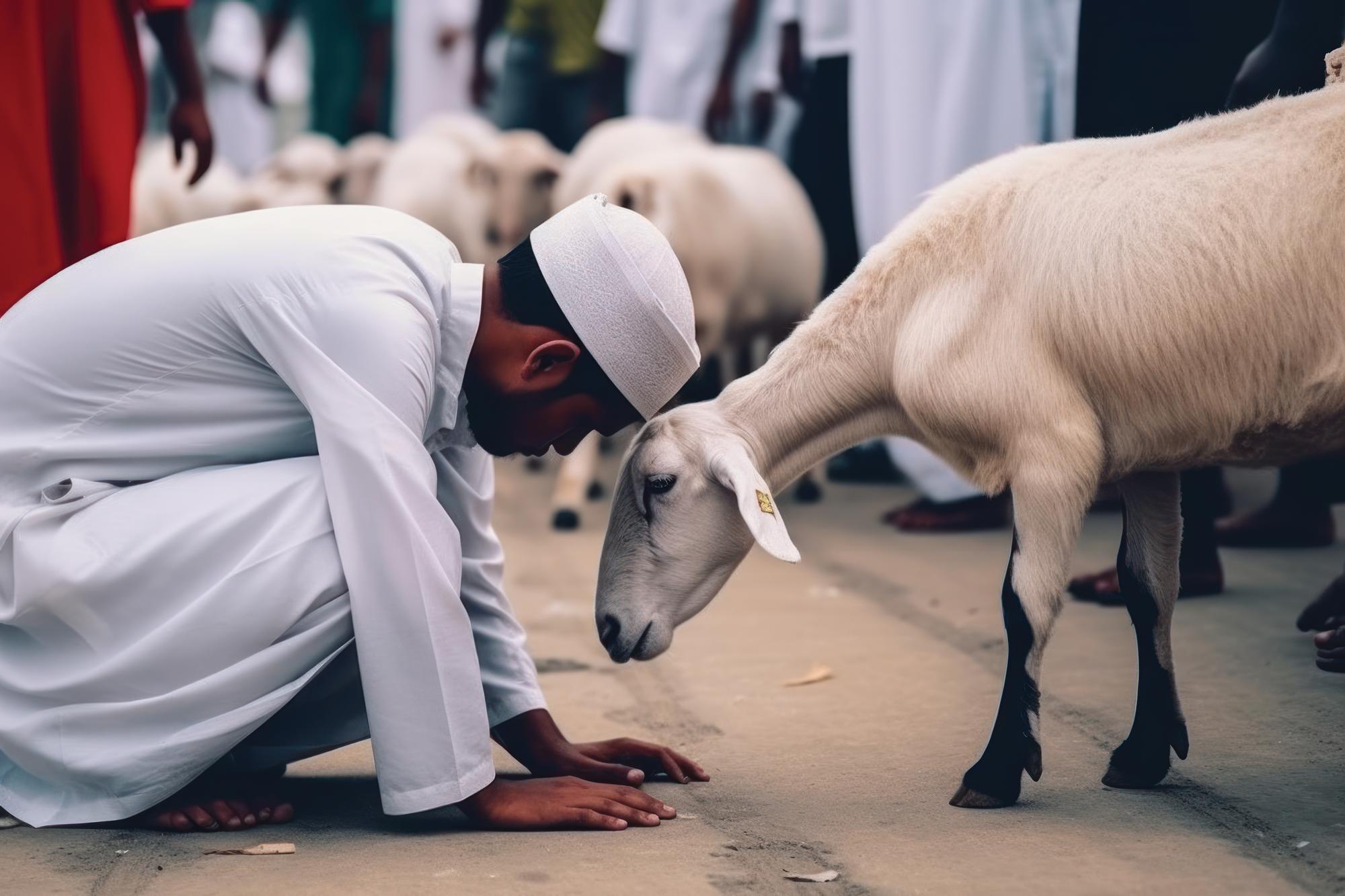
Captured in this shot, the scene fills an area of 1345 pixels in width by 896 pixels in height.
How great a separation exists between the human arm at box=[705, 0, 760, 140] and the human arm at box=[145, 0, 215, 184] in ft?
11.0

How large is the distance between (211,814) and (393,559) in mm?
517

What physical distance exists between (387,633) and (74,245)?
5.75 feet

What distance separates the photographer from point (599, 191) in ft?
20.5

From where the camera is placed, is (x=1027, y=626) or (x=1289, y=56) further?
(x=1289, y=56)

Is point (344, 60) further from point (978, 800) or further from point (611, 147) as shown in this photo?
point (978, 800)

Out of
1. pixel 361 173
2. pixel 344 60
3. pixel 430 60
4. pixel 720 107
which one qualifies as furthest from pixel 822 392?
pixel 344 60

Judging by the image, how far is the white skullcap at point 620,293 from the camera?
2.74 metres

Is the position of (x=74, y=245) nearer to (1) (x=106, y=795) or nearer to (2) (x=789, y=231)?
(1) (x=106, y=795)

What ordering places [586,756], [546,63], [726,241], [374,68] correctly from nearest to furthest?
[586,756]
[726,241]
[546,63]
[374,68]

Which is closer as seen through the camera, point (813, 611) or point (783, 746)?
point (783, 746)

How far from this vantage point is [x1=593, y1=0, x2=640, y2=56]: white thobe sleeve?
25.2 ft

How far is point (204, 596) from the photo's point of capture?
99.3 inches

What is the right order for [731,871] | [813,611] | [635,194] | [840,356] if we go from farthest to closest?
[635,194] → [813,611] → [840,356] → [731,871]

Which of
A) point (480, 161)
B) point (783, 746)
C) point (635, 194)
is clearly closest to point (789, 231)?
point (635, 194)
